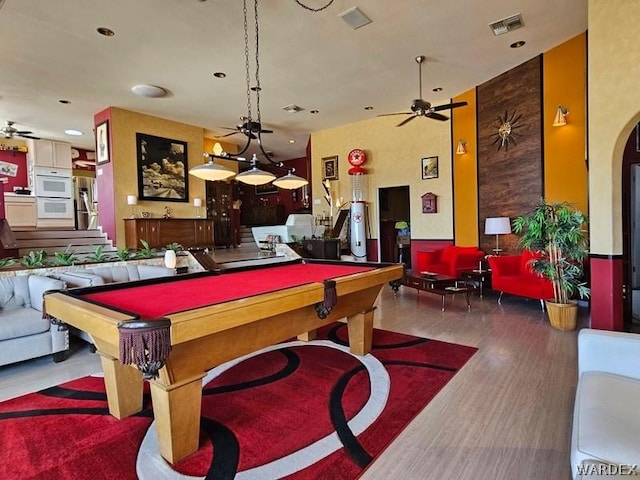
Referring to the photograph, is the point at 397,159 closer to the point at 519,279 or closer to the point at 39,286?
the point at 519,279

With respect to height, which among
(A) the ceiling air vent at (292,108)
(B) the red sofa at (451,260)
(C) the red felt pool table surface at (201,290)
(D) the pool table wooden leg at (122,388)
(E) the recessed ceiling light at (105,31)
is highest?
(A) the ceiling air vent at (292,108)

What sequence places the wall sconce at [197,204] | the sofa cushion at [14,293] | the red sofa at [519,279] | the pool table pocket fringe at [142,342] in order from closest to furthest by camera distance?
1. the pool table pocket fringe at [142,342]
2. the sofa cushion at [14,293]
3. the red sofa at [519,279]
4. the wall sconce at [197,204]

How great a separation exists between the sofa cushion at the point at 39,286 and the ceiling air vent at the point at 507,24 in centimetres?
620

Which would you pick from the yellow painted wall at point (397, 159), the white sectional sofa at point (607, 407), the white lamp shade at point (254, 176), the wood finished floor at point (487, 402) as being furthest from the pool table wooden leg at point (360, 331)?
the yellow painted wall at point (397, 159)

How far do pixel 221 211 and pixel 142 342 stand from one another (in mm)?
11097

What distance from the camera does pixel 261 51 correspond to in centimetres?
542

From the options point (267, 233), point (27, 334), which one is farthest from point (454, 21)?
point (267, 233)

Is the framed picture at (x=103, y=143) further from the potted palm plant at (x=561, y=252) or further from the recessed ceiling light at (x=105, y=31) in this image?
the potted palm plant at (x=561, y=252)

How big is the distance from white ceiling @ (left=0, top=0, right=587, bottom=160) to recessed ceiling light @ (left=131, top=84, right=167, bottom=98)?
15 cm

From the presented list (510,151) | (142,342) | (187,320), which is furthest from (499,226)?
(142,342)

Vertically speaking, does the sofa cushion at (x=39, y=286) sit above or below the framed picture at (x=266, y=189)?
below

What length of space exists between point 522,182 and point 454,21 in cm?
299

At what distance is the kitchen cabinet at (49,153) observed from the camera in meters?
10.1

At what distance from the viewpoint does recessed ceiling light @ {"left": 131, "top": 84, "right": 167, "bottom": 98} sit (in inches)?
260
